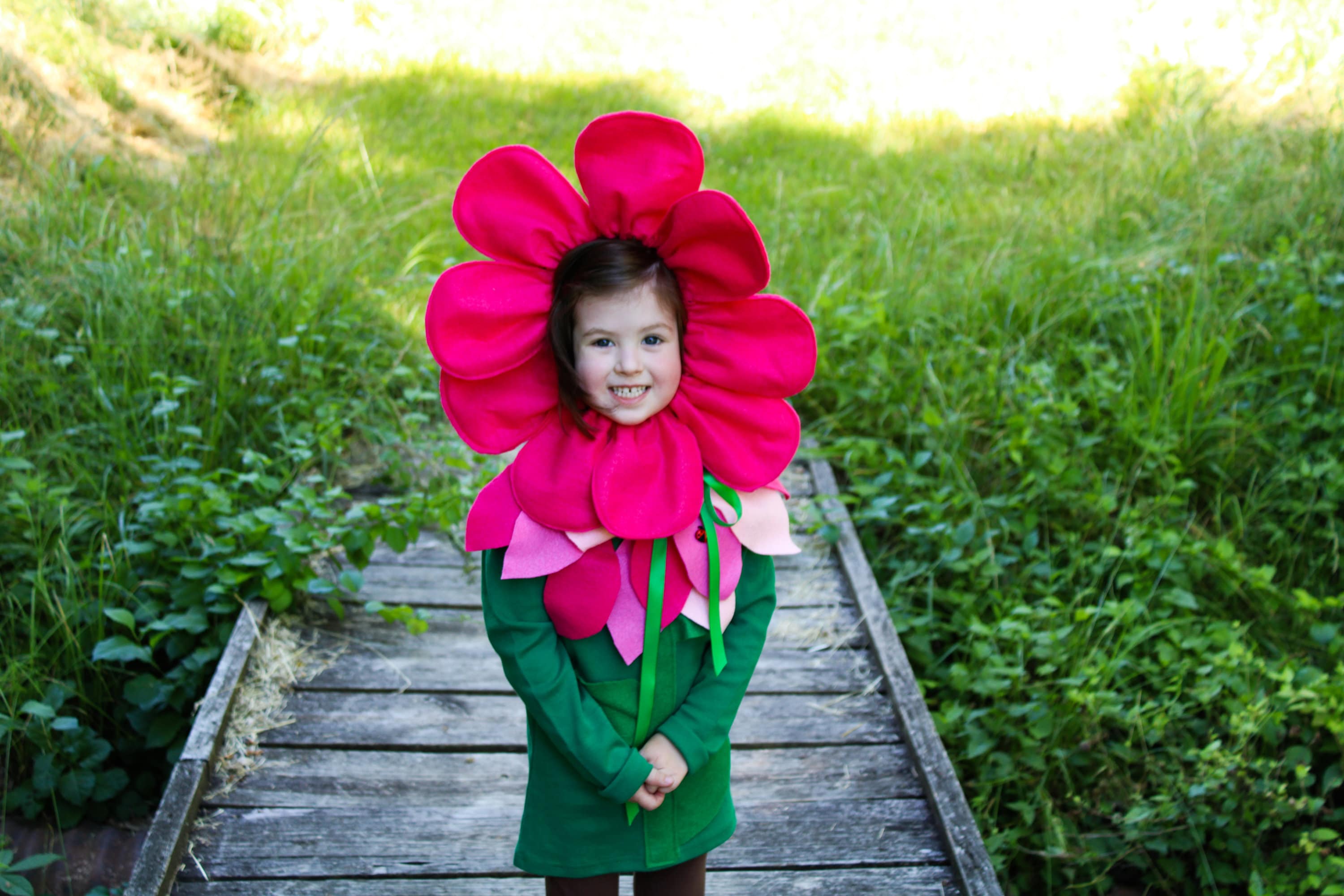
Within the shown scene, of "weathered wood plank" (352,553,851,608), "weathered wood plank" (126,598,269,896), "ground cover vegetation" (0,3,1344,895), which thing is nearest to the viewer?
"weathered wood plank" (126,598,269,896)

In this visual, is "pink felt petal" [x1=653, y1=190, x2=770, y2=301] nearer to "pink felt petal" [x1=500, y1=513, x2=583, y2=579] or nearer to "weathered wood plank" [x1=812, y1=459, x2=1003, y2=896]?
"pink felt petal" [x1=500, y1=513, x2=583, y2=579]

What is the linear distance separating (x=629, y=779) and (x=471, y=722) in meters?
1.27

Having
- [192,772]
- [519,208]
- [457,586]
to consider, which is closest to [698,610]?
[519,208]

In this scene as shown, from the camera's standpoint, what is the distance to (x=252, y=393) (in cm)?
377

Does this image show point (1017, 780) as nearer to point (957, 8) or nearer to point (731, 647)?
point (731, 647)

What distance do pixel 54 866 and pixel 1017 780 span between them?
258cm

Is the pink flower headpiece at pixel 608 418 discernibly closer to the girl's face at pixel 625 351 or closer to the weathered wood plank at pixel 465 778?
the girl's face at pixel 625 351

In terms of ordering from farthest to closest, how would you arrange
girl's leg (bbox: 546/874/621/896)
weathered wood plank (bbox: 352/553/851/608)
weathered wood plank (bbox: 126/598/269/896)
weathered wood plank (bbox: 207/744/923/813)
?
1. weathered wood plank (bbox: 352/553/851/608)
2. weathered wood plank (bbox: 207/744/923/813)
3. weathered wood plank (bbox: 126/598/269/896)
4. girl's leg (bbox: 546/874/621/896)

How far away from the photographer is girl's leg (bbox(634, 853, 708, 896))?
1.81 m

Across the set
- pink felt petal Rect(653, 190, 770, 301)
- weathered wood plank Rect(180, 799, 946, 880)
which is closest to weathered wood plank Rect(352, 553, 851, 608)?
weathered wood plank Rect(180, 799, 946, 880)

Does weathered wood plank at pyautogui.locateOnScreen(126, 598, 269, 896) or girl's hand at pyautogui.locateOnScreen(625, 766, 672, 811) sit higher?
girl's hand at pyautogui.locateOnScreen(625, 766, 672, 811)

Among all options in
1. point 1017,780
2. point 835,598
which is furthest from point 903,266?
point 1017,780

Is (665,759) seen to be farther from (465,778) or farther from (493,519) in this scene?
(465,778)

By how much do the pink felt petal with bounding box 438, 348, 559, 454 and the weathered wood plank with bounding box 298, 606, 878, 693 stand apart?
55.8 inches
